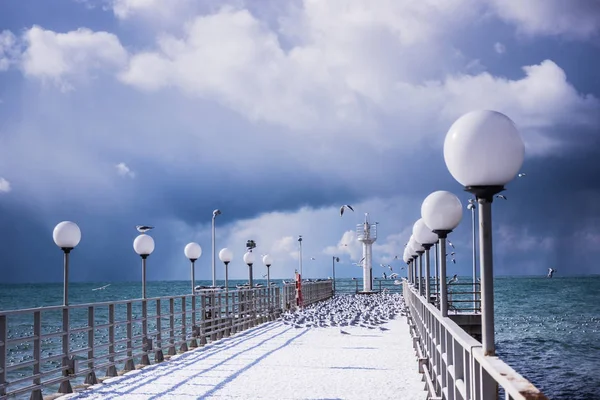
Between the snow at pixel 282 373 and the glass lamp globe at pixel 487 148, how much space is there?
17.3 feet

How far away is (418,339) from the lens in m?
13.0

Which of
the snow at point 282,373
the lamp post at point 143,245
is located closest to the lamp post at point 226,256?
the snow at point 282,373

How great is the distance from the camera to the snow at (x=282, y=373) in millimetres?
10000

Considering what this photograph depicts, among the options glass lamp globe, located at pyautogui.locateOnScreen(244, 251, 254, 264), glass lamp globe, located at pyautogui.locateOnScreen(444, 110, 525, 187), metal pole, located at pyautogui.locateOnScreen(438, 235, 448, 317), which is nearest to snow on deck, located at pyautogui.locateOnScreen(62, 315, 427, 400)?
metal pole, located at pyautogui.locateOnScreen(438, 235, 448, 317)

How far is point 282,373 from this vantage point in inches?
469

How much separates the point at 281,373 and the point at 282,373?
0.02m

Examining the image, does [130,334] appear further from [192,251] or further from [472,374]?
[472,374]

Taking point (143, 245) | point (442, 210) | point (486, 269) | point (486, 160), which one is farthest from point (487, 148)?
point (143, 245)

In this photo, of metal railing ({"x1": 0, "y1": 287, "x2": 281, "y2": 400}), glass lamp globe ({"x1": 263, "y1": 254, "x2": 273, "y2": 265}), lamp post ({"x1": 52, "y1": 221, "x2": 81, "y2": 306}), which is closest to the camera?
metal railing ({"x1": 0, "y1": 287, "x2": 281, "y2": 400})

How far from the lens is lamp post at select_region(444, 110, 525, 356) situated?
16.3ft

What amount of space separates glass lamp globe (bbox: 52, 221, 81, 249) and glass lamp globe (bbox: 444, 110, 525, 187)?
884 cm

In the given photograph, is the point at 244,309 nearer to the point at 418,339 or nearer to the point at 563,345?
the point at 418,339

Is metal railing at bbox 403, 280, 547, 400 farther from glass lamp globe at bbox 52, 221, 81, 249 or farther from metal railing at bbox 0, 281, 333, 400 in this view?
glass lamp globe at bbox 52, 221, 81, 249

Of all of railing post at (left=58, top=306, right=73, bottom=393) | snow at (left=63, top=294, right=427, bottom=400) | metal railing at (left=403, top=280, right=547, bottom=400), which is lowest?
snow at (left=63, top=294, right=427, bottom=400)
